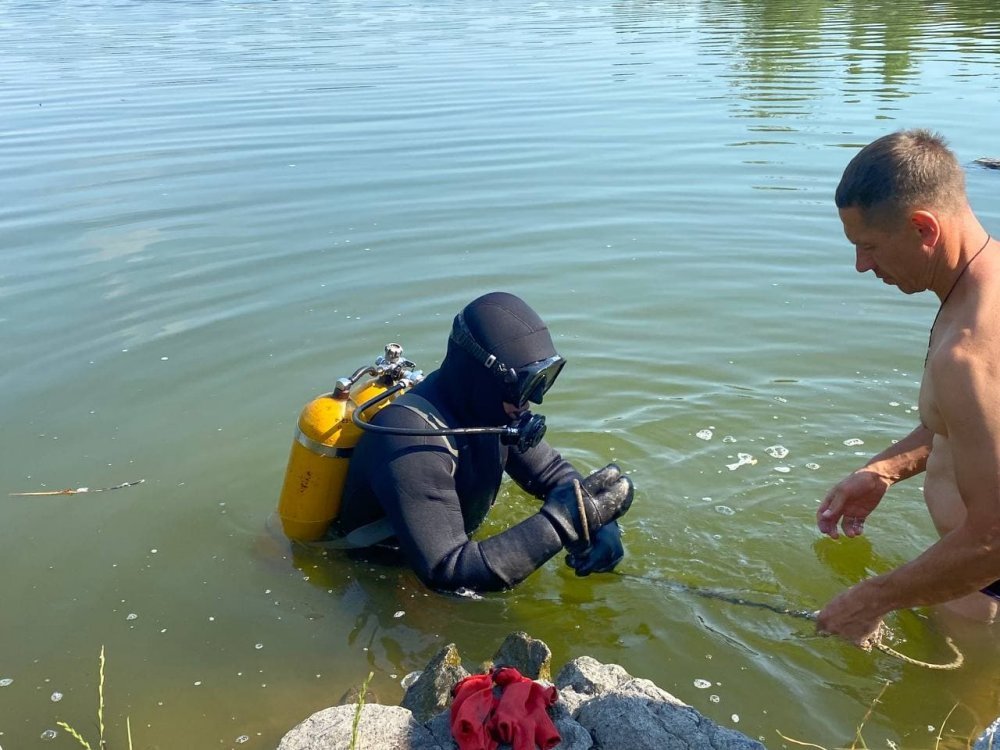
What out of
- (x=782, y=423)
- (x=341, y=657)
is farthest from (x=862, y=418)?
(x=341, y=657)

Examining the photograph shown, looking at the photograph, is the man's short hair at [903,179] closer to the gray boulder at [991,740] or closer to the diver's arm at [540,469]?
the gray boulder at [991,740]

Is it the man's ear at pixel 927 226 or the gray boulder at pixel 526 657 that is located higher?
the man's ear at pixel 927 226

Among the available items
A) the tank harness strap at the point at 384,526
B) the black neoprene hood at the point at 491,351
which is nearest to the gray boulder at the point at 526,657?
the tank harness strap at the point at 384,526

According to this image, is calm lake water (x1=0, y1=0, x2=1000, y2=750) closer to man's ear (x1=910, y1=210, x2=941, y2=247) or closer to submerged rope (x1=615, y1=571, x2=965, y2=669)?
submerged rope (x1=615, y1=571, x2=965, y2=669)

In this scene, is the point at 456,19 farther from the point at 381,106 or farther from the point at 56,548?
the point at 56,548

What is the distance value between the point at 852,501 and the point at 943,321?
3.32 ft

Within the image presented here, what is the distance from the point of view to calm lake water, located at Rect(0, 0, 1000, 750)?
4004mm

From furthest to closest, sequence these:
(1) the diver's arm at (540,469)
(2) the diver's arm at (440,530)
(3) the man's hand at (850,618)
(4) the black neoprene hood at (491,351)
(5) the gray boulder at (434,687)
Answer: (1) the diver's arm at (540,469) → (2) the diver's arm at (440,530) → (4) the black neoprene hood at (491,351) → (5) the gray boulder at (434,687) → (3) the man's hand at (850,618)

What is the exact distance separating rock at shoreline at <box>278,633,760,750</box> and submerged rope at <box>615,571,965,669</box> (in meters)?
0.95

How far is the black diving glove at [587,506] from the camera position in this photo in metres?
3.92

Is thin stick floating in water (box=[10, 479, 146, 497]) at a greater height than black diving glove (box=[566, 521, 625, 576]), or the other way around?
black diving glove (box=[566, 521, 625, 576])

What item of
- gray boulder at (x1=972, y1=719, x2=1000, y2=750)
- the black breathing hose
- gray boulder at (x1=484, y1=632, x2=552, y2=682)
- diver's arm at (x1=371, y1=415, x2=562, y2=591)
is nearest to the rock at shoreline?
gray boulder at (x1=484, y1=632, x2=552, y2=682)

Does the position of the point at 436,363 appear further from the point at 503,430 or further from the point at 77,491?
Answer: the point at 503,430

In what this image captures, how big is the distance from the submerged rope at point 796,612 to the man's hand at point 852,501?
0.38m
